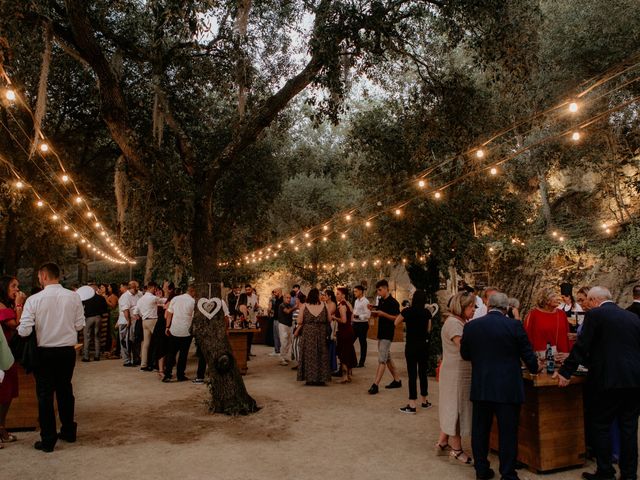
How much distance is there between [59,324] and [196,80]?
6.66 m

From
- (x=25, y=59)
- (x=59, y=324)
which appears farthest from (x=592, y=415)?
(x=25, y=59)

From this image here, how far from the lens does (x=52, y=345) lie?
16.0 feet

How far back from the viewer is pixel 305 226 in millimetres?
22156

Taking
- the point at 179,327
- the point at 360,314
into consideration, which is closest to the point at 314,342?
the point at 360,314

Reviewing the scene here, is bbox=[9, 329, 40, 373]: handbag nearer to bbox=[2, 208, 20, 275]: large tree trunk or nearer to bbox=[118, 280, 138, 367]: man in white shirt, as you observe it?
bbox=[118, 280, 138, 367]: man in white shirt

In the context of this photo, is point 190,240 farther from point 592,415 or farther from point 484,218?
point 484,218

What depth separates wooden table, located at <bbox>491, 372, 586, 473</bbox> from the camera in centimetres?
437

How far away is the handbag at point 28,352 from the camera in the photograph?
478 centimetres

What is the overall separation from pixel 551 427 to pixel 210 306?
4.08 metres

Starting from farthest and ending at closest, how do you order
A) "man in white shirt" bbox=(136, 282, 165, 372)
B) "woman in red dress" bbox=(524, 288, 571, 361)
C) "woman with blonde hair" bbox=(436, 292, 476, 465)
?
"man in white shirt" bbox=(136, 282, 165, 372), "woman in red dress" bbox=(524, 288, 571, 361), "woman with blonde hair" bbox=(436, 292, 476, 465)

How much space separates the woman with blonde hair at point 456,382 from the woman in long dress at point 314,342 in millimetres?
4078

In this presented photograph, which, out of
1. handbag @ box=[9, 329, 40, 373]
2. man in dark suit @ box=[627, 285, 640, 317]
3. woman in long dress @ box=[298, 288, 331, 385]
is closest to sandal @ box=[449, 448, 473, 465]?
man in dark suit @ box=[627, 285, 640, 317]

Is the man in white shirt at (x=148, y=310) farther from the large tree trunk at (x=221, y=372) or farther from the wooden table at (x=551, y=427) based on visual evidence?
the wooden table at (x=551, y=427)

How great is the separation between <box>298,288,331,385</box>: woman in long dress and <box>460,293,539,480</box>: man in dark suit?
15.2 ft
